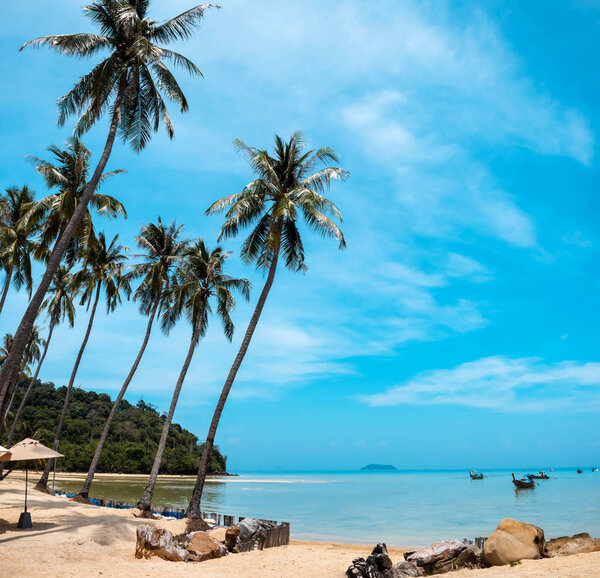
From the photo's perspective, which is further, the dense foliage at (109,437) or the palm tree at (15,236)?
the dense foliage at (109,437)

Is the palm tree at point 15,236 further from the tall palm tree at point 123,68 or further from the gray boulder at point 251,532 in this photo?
the gray boulder at point 251,532

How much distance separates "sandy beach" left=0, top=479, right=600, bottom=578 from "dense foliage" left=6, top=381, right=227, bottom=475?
5156 centimetres

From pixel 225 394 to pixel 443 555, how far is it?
10086mm

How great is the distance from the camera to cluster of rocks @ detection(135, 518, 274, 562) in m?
11.5

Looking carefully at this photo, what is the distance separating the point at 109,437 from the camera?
263 ft

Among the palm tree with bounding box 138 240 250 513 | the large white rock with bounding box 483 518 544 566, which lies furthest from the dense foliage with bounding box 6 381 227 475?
the large white rock with bounding box 483 518 544 566

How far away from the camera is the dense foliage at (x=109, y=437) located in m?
68.7

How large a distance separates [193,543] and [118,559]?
1984mm

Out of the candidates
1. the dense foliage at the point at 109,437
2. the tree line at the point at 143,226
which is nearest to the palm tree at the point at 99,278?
the tree line at the point at 143,226

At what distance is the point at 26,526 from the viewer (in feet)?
41.5

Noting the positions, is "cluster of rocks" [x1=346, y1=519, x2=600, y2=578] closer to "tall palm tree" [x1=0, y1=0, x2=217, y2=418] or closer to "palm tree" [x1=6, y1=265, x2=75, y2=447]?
"tall palm tree" [x1=0, y1=0, x2=217, y2=418]

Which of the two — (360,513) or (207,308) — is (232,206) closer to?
(207,308)

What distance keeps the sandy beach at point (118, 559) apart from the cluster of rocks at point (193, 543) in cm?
33

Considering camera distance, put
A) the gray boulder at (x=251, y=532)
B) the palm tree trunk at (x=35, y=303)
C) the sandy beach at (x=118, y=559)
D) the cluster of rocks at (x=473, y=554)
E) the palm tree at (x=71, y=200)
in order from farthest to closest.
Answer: the palm tree at (x=71, y=200) < the gray boulder at (x=251, y=532) < the palm tree trunk at (x=35, y=303) < the cluster of rocks at (x=473, y=554) < the sandy beach at (x=118, y=559)
